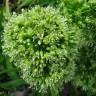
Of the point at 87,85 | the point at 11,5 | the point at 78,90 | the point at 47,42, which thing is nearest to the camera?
the point at 47,42

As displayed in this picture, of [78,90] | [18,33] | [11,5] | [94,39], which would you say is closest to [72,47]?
[94,39]

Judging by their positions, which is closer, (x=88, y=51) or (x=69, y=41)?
(x=69, y=41)

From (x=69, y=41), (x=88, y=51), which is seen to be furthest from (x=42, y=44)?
(x=88, y=51)

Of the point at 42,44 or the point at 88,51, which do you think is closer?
the point at 42,44

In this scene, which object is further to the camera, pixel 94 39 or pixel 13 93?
pixel 13 93

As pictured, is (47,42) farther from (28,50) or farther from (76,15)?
(76,15)

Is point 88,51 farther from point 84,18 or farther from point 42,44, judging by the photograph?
point 42,44

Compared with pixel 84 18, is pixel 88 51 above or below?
below

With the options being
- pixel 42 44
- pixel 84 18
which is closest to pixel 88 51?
pixel 84 18
